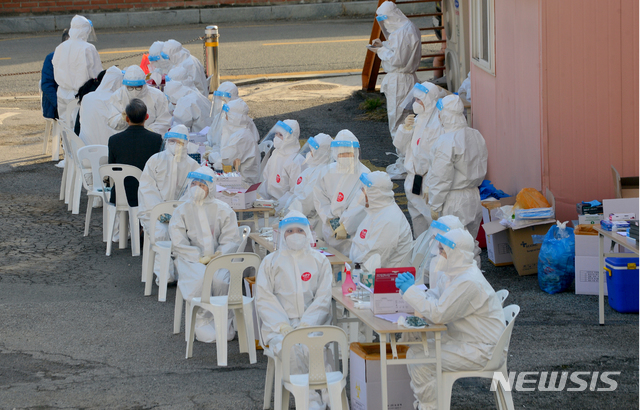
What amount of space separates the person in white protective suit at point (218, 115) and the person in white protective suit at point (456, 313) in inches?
224

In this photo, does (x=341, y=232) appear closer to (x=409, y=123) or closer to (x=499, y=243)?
(x=499, y=243)

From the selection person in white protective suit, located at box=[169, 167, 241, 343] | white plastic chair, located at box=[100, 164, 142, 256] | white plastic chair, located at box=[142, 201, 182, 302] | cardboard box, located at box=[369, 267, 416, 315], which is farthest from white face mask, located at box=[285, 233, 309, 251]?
white plastic chair, located at box=[100, 164, 142, 256]

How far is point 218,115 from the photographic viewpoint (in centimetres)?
1134

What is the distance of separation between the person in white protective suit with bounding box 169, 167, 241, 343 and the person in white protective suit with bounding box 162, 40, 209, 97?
21.5 ft

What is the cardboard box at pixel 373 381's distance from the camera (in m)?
5.47

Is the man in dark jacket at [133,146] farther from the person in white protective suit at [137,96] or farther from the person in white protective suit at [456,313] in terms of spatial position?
the person in white protective suit at [456,313]

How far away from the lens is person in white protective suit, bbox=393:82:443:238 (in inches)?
369

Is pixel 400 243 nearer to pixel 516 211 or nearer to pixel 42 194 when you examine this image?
pixel 516 211

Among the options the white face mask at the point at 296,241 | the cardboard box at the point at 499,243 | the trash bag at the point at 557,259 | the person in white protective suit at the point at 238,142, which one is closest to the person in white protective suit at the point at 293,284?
the white face mask at the point at 296,241

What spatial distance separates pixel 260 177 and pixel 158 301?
304cm

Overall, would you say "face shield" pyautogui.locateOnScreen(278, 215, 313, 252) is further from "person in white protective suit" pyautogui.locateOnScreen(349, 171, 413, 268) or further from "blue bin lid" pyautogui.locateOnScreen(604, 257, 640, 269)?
"blue bin lid" pyautogui.locateOnScreen(604, 257, 640, 269)

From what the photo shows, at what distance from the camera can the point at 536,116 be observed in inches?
341

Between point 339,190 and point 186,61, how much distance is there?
6435 millimetres

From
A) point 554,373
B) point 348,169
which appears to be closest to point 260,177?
point 348,169
